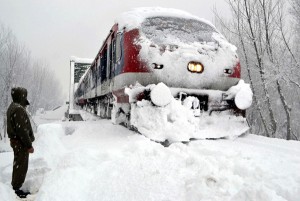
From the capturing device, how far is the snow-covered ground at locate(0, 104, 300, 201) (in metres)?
2.56

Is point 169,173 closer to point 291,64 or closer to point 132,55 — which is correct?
point 132,55

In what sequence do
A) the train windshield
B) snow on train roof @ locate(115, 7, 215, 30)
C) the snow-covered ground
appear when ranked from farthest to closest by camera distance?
snow on train roof @ locate(115, 7, 215, 30) < the train windshield < the snow-covered ground

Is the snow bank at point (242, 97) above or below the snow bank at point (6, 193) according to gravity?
above

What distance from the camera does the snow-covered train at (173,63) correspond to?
5203 mm

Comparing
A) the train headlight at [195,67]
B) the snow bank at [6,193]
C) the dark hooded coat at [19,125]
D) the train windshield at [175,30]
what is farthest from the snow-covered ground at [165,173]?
the train windshield at [175,30]

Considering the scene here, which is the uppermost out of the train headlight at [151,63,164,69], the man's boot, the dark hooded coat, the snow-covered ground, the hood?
the train headlight at [151,63,164,69]

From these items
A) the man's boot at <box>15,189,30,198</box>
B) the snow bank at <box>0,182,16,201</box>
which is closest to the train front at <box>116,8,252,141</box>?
the man's boot at <box>15,189,30,198</box>

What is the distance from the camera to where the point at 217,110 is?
17.8ft

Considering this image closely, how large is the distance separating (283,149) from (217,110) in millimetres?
1502

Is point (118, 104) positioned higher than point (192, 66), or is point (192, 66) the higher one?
point (192, 66)

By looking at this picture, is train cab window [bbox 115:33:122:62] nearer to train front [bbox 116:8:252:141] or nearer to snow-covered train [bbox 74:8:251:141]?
snow-covered train [bbox 74:8:251:141]

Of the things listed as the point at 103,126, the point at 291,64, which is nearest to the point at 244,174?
the point at 103,126

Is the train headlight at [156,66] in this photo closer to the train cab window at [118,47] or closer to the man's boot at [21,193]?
the train cab window at [118,47]

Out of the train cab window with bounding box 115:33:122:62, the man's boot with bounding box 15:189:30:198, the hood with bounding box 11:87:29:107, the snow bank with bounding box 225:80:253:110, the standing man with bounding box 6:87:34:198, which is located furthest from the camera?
the train cab window with bounding box 115:33:122:62
